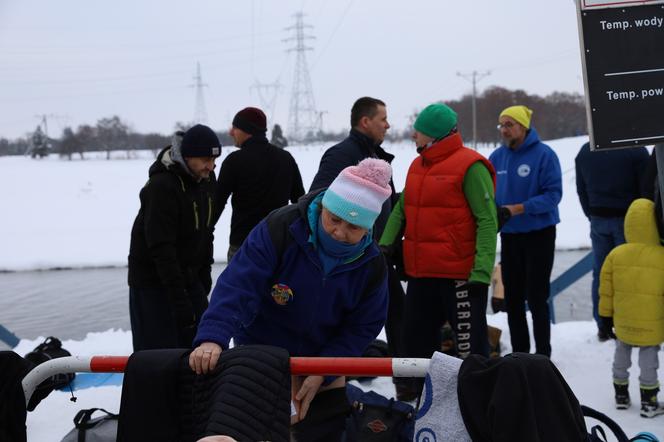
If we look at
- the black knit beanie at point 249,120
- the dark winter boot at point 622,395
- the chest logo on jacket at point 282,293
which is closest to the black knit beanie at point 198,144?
the black knit beanie at point 249,120

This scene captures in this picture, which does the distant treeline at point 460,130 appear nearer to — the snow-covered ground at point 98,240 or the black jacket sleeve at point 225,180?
the snow-covered ground at point 98,240

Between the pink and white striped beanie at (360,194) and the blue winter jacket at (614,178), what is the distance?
3348 mm

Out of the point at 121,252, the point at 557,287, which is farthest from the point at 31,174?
the point at 557,287

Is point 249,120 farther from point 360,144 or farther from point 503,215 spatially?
point 503,215

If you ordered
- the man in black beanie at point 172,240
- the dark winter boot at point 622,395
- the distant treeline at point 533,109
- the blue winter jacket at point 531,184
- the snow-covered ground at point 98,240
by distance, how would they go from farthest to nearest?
the distant treeline at point 533,109 → the blue winter jacket at point 531,184 → the snow-covered ground at point 98,240 → the dark winter boot at point 622,395 → the man in black beanie at point 172,240

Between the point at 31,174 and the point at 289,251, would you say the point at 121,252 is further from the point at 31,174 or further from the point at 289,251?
the point at 31,174

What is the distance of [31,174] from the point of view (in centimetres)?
3284

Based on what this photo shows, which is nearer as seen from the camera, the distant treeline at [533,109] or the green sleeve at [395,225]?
the green sleeve at [395,225]

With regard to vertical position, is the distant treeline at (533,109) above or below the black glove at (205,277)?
above

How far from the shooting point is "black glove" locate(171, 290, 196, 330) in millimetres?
3646

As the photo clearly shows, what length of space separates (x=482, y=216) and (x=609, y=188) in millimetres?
1931

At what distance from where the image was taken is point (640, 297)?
3.80 metres

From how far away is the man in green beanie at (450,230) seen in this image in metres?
3.71

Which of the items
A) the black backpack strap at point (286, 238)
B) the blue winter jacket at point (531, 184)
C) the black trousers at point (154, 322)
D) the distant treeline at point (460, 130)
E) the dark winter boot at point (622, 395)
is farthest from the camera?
the distant treeline at point (460, 130)
